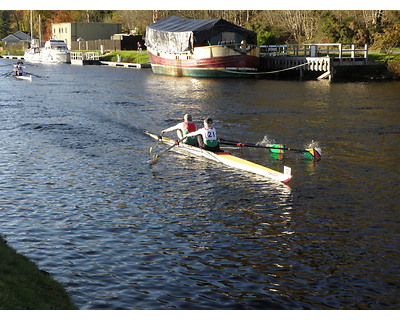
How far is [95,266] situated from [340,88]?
42.1 meters

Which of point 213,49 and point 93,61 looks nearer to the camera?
point 213,49

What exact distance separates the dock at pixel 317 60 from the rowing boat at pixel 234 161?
35.8 metres

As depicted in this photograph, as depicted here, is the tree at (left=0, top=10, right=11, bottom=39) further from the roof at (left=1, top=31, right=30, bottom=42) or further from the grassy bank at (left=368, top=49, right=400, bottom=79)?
the grassy bank at (left=368, top=49, right=400, bottom=79)

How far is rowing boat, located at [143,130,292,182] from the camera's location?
64.8 ft

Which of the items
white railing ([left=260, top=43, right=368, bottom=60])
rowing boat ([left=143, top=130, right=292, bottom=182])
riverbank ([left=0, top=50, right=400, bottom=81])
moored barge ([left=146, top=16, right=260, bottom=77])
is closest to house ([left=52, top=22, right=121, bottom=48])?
white railing ([left=260, top=43, right=368, bottom=60])

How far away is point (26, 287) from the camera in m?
9.85

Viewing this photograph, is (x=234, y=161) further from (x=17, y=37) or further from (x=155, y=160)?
(x=17, y=37)

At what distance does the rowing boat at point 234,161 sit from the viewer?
64.8ft

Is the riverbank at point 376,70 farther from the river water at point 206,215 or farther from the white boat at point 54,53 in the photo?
the white boat at point 54,53

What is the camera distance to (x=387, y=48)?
62531 millimetres

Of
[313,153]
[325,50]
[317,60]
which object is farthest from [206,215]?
[325,50]

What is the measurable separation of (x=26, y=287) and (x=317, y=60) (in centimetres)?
5371

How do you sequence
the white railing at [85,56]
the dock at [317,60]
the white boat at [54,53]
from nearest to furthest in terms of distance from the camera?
the dock at [317,60], the white railing at [85,56], the white boat at [54,53]

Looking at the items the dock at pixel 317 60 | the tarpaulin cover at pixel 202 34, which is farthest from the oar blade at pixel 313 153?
the tarpaulin cover at pixel 202 34
